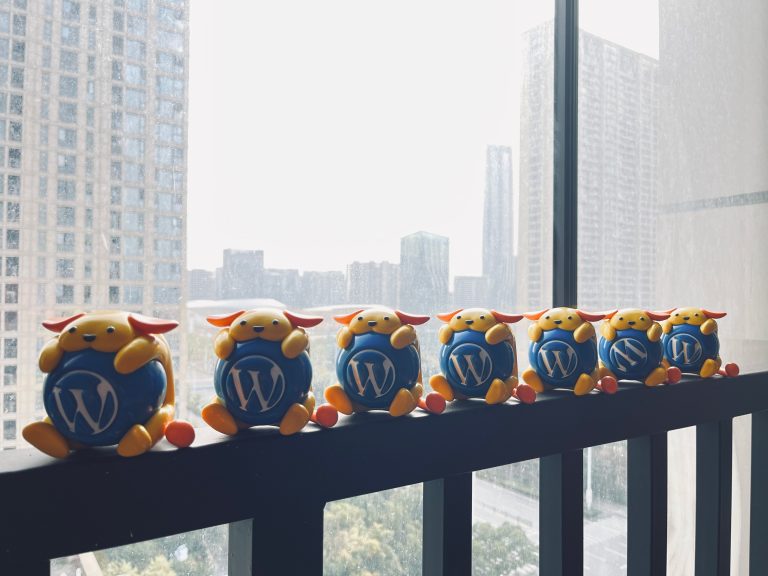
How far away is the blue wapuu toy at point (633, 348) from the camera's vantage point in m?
1.14

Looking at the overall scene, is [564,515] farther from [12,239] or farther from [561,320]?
[12,239]

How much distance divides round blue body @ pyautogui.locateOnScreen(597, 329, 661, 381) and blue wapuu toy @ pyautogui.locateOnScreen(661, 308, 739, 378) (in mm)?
102

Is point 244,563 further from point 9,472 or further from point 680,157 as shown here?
point 680,157

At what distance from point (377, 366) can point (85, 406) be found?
0.38 meters

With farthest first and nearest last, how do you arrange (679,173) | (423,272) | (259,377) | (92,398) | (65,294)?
(679,173) → (423,272) → (65,294) → (259,377) → (92,398)

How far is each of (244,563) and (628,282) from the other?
3.85 feet

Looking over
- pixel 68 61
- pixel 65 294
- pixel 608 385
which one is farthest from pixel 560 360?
pixel 68 61

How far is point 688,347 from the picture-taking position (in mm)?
1250

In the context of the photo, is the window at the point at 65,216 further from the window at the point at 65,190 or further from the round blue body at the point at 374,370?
the round blue body at the point at 374,370

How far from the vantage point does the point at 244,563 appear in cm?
77

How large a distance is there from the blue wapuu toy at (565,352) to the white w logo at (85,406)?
742 mm

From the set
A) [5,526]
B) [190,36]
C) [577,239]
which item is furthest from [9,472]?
[577,239]

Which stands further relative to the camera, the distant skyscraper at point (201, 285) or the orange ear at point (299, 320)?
the distant skyscraper at point (201, 285)

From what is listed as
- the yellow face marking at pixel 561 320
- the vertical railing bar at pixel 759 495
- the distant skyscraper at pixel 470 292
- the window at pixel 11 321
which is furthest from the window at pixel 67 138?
the vertical railing bar at pixel 759 495
